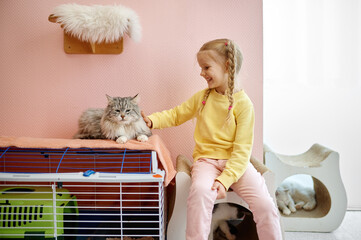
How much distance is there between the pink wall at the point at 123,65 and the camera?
5.80 feet

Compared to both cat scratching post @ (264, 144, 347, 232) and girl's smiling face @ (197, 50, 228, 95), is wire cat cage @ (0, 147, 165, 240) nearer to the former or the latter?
girl's smiling face @ (197, 50, 228, 95)

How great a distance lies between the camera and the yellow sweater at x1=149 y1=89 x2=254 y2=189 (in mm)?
1350

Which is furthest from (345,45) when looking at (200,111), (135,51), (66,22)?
(66,22)

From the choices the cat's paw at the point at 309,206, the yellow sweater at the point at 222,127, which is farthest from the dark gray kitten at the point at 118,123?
the cat's paw at the point at 309,206

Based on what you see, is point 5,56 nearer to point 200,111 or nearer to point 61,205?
point 61,205

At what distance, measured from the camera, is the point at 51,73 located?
181 cm

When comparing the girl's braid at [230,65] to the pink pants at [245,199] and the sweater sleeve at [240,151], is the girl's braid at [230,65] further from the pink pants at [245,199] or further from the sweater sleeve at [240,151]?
the pink pants at [245,199]

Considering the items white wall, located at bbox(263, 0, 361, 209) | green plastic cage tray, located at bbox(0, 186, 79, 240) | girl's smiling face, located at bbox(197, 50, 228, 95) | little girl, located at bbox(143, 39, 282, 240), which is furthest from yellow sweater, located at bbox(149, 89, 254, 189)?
white wall, located at bbox(263, 0, 361, 209)

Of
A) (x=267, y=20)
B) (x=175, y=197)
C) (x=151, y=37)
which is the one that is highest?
(x=267, y=20)

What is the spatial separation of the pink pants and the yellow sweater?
9 centimetres

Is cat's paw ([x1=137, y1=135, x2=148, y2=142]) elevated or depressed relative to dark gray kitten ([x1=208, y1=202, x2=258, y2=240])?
elevated

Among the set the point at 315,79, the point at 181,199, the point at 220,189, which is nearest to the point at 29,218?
the point at 181,199

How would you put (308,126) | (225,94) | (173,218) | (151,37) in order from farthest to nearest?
(308,126), (151,37), (225,94), (173,218)

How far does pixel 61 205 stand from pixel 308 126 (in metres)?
1.88
